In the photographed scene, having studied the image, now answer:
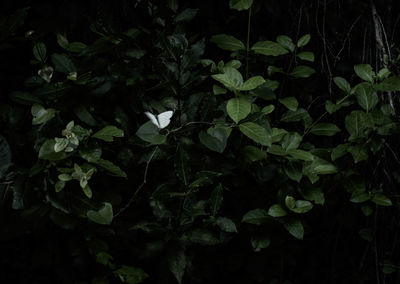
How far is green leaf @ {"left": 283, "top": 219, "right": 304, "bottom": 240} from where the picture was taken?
3.87ft

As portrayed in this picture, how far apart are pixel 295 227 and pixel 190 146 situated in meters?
0.41

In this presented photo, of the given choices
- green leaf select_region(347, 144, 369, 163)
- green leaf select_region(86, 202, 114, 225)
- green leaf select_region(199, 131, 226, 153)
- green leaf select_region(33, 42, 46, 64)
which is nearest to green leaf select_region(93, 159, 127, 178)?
green leaf select_region(86, 202, 114, 225)

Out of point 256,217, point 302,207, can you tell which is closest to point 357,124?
point 302,207

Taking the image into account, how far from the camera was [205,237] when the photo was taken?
3.96 feet

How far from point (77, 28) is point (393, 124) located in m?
1.10

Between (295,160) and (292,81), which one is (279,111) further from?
(295,160)

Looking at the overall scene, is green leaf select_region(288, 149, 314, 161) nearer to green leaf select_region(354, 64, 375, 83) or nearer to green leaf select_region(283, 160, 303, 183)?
green leaf select_region(283, 160, 303, 183)

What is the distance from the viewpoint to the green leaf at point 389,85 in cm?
120

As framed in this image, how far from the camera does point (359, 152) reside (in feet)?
3.99

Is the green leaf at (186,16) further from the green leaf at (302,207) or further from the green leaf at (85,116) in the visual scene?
the green leaf at (302,207)

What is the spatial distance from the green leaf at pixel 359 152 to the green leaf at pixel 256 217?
0.33m

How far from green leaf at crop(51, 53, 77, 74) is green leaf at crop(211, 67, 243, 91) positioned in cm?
43

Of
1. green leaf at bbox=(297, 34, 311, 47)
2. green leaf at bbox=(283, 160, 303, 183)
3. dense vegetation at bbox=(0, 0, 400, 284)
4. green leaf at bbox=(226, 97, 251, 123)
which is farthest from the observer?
green leaf at bbox=(297, 34, 311, 47)

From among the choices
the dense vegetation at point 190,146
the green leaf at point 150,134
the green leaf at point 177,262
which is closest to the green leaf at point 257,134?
the dense vegetation at point 190,146
